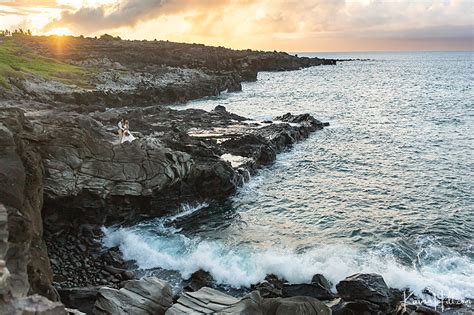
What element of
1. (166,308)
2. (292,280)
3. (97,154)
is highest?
(97,154)

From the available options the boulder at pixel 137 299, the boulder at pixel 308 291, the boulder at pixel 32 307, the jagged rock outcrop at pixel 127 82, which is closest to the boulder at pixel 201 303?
the boulder at pixel 137 299

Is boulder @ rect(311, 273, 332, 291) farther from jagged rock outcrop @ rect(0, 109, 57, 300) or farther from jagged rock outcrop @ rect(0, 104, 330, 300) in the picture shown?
jagged rock outcrop @ rect(0, 109, 57, 300)

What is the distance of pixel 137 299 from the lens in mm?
16438

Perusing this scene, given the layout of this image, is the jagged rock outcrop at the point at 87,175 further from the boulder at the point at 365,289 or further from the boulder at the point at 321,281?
the boulder at the point at 365,289

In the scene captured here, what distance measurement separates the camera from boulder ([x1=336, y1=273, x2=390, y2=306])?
20078 millimetres

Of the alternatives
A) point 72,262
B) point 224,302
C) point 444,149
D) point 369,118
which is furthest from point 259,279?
point 369,118

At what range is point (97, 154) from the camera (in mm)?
29391

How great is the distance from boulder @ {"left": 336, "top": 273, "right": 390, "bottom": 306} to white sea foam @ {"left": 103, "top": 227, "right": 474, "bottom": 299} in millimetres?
1881

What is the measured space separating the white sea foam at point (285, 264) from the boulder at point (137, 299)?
6.42 meters

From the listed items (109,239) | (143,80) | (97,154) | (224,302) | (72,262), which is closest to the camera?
(224,302)

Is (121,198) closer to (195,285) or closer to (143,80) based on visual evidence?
(195,285)

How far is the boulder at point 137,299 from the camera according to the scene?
52.0 feet

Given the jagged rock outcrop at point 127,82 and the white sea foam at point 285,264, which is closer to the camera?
the white sea foam at point 285,264

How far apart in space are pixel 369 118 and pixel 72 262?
206 ft
